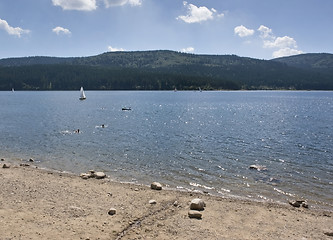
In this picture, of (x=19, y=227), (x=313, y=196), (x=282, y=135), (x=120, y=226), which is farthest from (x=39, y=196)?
(x=282, y=135)

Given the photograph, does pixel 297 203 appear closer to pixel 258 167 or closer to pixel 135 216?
pixel 258 167

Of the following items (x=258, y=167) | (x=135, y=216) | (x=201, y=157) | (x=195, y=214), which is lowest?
(x=201, y=157)

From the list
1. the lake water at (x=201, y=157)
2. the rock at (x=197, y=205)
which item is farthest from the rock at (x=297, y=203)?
the rock at (x=197, y=205)

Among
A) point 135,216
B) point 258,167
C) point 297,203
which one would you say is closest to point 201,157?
point 258,167

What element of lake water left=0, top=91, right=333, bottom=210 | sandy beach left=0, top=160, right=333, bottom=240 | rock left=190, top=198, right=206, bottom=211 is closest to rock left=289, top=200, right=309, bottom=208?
→ sandy beach left=0, top=160, right=333, bottom=240

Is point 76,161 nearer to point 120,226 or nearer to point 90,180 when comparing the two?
point 90,180

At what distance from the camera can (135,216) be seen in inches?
593

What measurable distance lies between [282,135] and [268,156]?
16.4 metres

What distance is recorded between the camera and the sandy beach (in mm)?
13211

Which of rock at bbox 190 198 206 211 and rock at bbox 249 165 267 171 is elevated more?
rock at bbox 190 198 206 211

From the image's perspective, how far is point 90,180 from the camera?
73.5 feet

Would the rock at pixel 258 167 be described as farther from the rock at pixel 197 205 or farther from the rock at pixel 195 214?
the rock at pixel 195 214

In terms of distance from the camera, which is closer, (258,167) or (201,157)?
(258,167)

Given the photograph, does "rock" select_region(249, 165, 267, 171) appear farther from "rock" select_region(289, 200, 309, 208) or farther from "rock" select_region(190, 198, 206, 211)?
"rock" select_region(190, 198, 206, 211)
